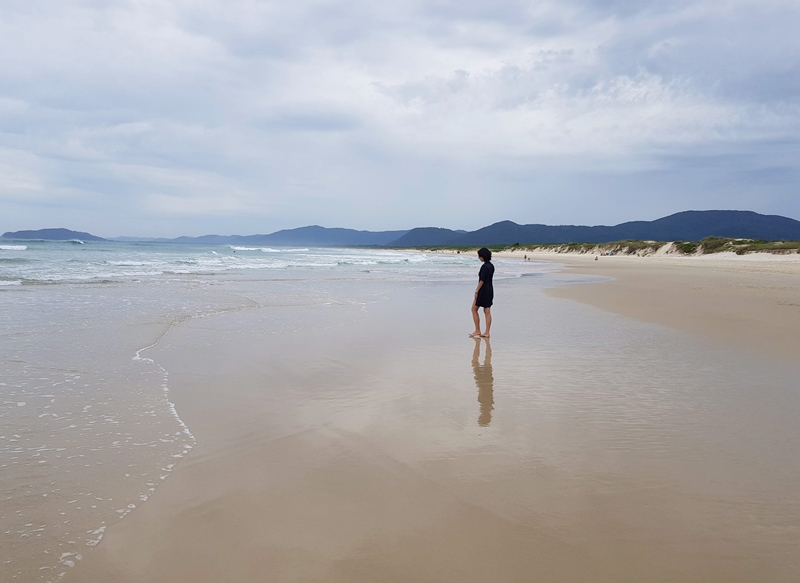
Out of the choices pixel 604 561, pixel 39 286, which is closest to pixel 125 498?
pixel 604 561

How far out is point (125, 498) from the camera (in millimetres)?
3338

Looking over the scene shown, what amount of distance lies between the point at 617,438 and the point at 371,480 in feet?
7.21

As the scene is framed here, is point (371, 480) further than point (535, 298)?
No

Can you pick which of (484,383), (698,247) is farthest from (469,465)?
(698,247)

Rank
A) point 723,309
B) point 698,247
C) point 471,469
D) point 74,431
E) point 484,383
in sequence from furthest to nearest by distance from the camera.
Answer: point 698,247, point 723,309, point 484,383, point 74,431, point 471,469

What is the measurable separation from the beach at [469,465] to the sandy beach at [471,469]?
0.05 feet

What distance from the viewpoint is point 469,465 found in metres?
3.82

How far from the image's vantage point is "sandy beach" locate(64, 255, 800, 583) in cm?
269

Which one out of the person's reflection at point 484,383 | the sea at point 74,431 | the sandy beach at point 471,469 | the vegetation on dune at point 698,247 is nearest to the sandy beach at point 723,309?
the sandy beach at point 471,469

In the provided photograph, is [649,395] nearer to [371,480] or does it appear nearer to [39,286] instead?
[371,480]

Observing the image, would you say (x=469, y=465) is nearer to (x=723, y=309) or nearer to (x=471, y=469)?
(x=471, y=469)

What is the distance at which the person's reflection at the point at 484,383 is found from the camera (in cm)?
492

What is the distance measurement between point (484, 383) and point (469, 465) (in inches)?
91.2

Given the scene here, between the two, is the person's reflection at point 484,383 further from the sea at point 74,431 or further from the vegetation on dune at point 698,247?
the vegetation on dune at point 698,247
